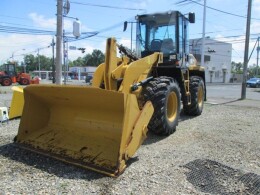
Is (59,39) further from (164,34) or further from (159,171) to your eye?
(159,171)

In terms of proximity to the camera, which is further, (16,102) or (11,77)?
(11,77)

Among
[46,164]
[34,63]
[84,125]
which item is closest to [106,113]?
[84,125]

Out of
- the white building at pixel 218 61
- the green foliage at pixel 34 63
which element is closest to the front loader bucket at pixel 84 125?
the white building at pixel 218 61

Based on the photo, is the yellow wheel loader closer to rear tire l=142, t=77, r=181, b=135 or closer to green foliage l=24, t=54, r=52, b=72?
rear tire l=142, t=77, r=181, b=135

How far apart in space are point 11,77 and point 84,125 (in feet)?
96.5

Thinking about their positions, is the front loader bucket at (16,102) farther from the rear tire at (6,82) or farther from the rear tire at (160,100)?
the rear tire at (6,82)

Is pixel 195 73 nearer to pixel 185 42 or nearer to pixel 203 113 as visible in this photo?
pixel 203 113

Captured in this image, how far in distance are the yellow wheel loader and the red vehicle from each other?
27696 millimetres

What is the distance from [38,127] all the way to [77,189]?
7.27 feet

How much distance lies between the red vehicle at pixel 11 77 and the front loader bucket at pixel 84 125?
28179 mm

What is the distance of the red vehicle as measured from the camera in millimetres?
32013

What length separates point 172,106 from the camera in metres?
7.32

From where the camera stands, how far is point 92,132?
559 centimetres

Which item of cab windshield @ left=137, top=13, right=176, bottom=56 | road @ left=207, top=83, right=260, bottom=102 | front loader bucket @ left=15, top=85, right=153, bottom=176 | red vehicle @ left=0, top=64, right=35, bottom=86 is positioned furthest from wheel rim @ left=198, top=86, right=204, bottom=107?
red vehicle @ left=0, top=64, right=35, bottom=86
